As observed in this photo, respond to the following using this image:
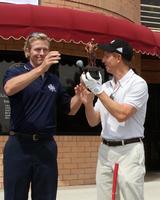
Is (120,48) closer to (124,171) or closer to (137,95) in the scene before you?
(137,95)

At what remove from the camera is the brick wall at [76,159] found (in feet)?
33.9

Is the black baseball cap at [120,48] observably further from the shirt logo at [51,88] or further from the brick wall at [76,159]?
the brick wall at [76,159]

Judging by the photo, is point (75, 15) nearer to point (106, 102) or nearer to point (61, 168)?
point (61, 168)

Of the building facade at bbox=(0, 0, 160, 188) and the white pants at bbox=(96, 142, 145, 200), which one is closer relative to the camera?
the white pants at bbox=(96, 142, 145, 200)

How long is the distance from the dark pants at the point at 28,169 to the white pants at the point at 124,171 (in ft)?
1.39

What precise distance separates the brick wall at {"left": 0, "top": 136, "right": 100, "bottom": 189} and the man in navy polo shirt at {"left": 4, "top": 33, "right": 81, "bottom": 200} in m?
6.13

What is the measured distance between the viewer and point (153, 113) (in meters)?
14.8

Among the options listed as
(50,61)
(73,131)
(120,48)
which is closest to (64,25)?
(73,131)

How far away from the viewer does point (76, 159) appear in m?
10.5

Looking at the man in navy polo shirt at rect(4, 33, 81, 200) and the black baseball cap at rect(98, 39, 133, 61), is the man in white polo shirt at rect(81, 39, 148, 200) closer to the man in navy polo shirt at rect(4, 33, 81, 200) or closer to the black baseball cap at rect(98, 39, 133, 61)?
the black baseball cap at rect(98, 39, 133, 61)

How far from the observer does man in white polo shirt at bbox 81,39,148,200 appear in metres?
4.18

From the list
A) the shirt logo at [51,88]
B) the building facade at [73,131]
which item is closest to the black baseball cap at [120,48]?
the shirt logo at [51,88]

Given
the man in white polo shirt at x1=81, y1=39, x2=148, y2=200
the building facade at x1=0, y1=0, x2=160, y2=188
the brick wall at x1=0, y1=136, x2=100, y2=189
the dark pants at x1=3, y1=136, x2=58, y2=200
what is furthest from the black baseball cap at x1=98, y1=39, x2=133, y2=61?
the brick wall at x1=0, y1=136, x2=100, y2=189

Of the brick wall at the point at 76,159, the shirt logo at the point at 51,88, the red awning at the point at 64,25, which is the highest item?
the red awning at the point at 64,25
